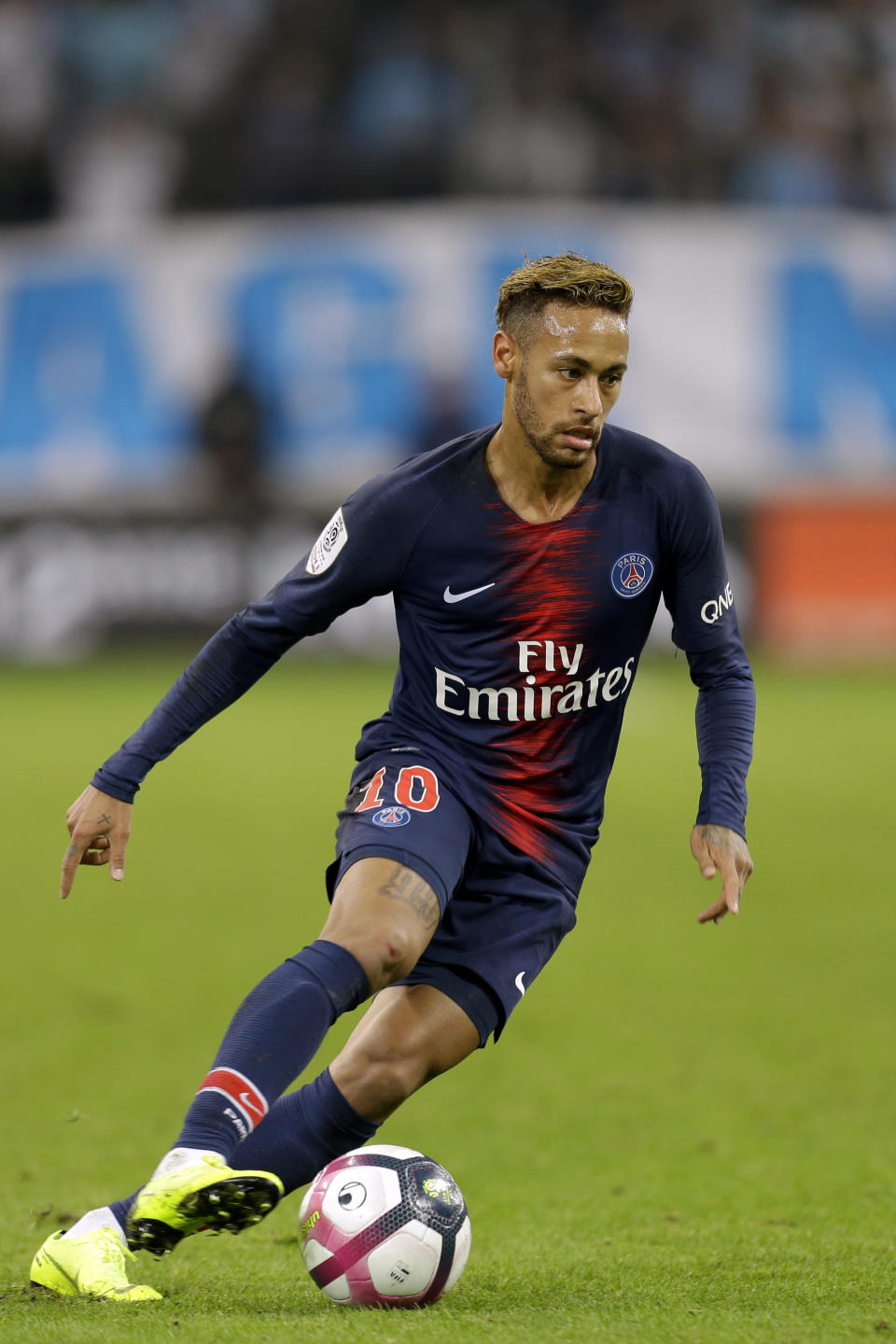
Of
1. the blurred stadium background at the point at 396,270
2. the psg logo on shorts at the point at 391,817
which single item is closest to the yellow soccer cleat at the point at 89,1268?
the psg logo on shorts at the point at 391,817

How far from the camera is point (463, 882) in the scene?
154 inches

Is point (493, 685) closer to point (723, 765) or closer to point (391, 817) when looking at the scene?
point (391, 817)

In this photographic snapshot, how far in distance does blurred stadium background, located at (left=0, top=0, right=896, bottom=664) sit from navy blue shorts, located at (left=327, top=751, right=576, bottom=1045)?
14454 mm

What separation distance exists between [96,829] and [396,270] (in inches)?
649

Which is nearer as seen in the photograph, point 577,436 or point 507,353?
point 577,436

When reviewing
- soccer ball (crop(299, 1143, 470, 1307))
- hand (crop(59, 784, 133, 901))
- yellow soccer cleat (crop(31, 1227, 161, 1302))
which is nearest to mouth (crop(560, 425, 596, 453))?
hand (crop(59, 784, 133, 901))

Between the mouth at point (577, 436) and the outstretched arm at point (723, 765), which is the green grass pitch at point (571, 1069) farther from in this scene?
the mouth at point (577, 436)

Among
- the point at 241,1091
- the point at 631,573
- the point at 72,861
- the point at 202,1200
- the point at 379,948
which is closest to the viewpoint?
the point at 202,1200

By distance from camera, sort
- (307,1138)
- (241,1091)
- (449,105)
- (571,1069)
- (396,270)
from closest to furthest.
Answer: (241,1091) → (307,1138) → (571,1069) → (396,270) → (449,105)

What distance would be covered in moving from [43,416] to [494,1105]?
15403 millimetres

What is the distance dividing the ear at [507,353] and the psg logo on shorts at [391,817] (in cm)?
92

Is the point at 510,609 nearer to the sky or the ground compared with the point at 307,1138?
nearer to the sky

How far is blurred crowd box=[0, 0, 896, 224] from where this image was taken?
67.6 ft

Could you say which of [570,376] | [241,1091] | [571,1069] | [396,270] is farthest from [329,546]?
[396,270]
